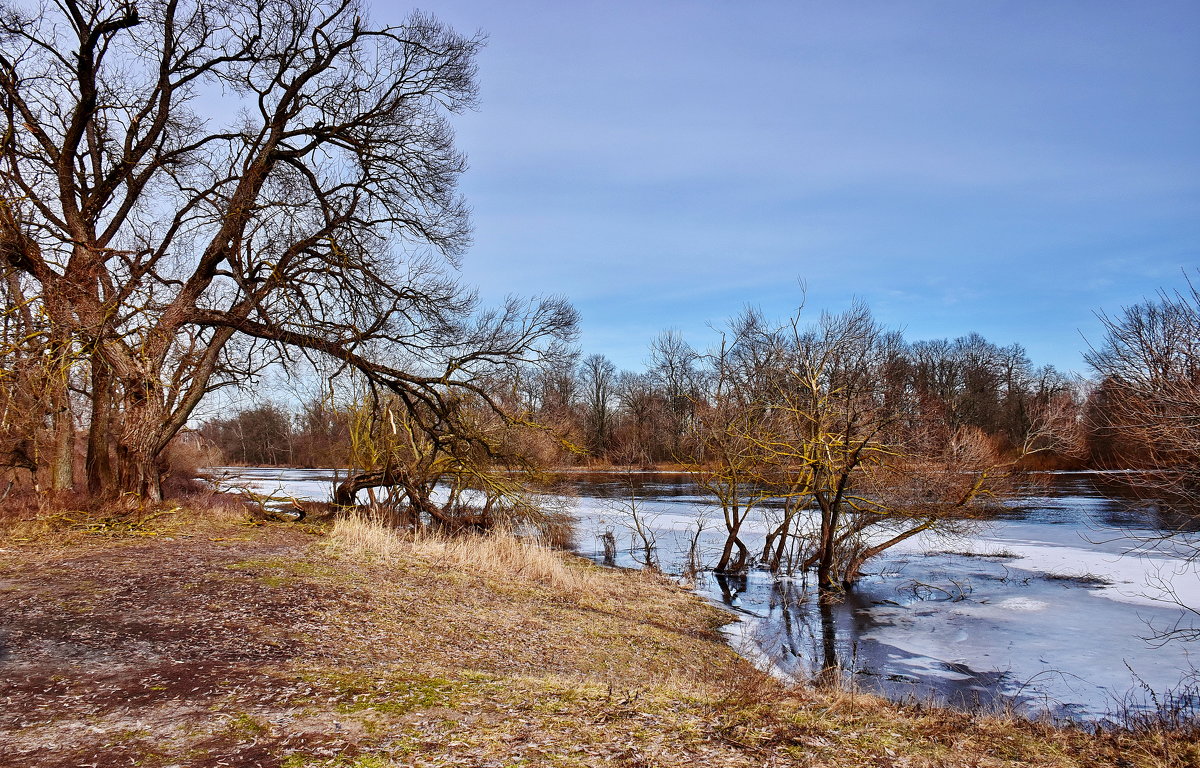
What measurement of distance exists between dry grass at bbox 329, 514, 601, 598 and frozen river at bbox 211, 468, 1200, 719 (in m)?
3.24

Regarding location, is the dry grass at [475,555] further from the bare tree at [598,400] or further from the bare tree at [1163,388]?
the bare tree at [598,400]

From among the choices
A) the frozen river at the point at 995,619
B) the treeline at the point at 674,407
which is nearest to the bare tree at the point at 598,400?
the treeline at the point at 674,407

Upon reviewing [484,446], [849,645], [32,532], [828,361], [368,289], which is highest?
[368,289]

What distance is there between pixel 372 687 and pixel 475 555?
27.0 feet

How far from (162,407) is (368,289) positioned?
4425mm

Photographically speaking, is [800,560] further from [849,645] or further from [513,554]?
[513,554]

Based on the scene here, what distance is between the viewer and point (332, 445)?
22969mm

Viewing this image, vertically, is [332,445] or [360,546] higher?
[332,445]

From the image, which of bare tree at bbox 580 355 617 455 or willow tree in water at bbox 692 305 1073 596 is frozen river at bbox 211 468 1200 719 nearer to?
willow tree in water at bbox 692 305 1073 596

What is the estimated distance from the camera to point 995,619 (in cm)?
1290

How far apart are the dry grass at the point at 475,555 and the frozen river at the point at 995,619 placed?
3.24 meters

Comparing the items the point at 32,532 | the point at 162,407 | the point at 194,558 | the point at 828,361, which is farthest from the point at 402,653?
the point at 828,361

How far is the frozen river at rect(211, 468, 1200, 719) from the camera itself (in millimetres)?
9336

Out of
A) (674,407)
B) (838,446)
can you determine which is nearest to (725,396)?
(838,446)
